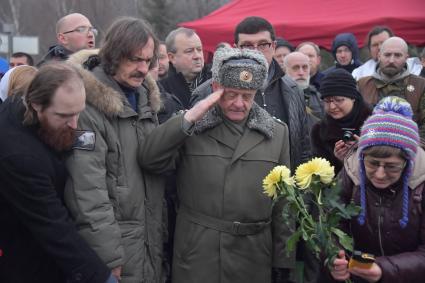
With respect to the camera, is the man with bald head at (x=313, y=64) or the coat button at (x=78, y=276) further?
the man with bald head at (x=313, y=64)

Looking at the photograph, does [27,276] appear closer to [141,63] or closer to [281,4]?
[141,63]

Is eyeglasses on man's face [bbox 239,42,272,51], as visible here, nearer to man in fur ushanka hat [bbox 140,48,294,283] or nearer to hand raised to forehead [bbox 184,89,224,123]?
man in fur ushanka hat [bbox 140,48,294,283]

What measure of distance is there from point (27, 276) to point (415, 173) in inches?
74.3

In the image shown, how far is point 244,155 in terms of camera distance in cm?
352

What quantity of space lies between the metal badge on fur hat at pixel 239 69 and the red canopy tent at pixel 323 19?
6590 millimetres

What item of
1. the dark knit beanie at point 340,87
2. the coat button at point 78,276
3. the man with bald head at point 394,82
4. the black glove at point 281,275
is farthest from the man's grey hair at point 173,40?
the coat button at point 78,276

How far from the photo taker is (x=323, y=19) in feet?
34.1

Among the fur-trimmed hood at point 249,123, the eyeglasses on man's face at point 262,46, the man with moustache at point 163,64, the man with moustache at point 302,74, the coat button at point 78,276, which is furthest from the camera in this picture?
the man with moustache at point 163,64

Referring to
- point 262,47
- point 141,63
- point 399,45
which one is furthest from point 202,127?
point 399,45

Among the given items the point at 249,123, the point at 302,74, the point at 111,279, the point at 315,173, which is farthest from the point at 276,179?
the point at 302,74

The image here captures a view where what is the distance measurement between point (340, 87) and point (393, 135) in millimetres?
1268

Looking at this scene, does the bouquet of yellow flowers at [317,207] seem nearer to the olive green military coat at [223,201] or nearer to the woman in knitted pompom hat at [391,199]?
the woman in knitted pompom hat at [391,199]

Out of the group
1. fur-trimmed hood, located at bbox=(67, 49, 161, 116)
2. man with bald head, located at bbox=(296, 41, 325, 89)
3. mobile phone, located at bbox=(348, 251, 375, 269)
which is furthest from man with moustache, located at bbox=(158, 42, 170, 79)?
mobile phone, located at bbox=(348, 251, 375, 269)

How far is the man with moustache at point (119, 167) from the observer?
3.12 metres
